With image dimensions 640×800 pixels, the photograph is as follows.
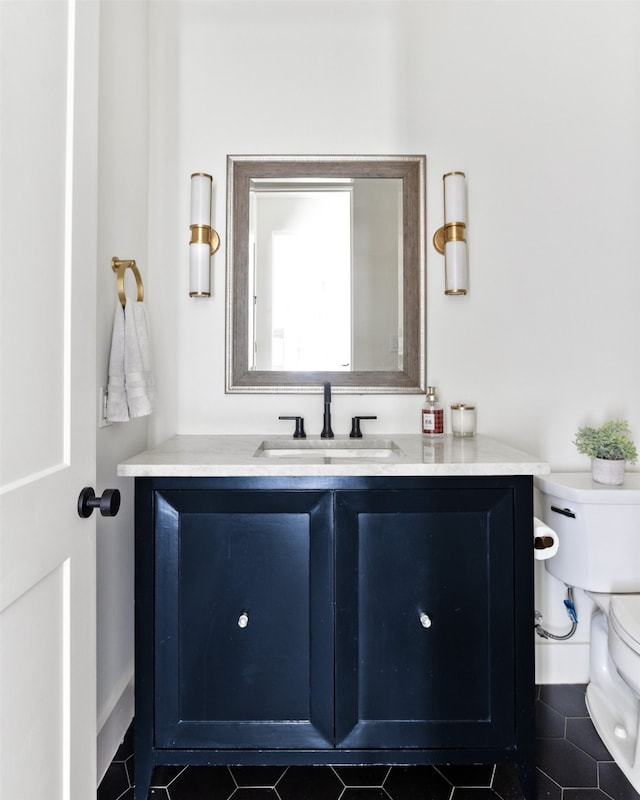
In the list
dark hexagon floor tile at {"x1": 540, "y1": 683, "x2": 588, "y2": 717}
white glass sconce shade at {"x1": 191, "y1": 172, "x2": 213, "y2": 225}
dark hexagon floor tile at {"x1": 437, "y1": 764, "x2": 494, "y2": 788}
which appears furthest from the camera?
white glass sconce shade at {"x1": 191, "y1": 172, "x2": 213, "y2": 225}

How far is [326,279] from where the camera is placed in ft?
5.59

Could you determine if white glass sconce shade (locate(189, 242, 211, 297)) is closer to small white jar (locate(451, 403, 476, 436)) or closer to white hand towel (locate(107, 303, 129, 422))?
white hand towel (locate(107, 303, 129, 422))

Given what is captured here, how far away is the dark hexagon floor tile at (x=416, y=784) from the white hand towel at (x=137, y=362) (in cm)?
126

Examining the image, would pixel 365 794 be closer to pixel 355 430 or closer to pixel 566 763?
pixel 566 763

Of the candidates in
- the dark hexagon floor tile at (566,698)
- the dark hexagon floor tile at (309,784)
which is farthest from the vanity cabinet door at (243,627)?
the dark hexagon floor tile at (566,698)

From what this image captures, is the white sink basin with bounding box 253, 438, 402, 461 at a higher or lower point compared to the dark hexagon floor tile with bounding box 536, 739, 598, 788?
higher

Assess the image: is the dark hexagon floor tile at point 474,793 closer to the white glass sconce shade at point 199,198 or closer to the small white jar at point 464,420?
the small white jar at point 464,420

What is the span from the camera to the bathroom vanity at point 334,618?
3.84 ft

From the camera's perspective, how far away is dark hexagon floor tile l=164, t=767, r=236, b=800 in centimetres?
124

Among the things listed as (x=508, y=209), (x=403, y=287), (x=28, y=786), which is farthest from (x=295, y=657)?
(x=508, y=209)

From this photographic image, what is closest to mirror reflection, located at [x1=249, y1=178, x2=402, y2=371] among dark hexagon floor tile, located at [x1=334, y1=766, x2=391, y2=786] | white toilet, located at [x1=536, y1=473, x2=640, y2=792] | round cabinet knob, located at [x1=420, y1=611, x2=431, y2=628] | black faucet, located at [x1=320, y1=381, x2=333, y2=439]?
black faucet, located at [x1=320, y1=381, x2=333, y2=439]

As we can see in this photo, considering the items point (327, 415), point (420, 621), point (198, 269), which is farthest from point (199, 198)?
point (420, 621)

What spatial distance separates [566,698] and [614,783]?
345mm

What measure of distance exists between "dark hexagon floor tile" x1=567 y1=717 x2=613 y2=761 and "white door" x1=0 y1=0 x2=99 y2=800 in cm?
138
